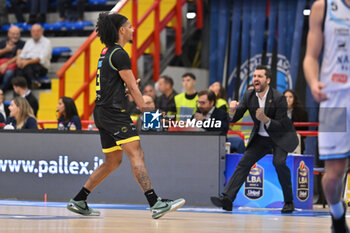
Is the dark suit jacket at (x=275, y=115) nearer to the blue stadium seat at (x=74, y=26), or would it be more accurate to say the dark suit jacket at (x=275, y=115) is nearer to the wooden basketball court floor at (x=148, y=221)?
the wooden basketball court floor at (x=148, y=221)

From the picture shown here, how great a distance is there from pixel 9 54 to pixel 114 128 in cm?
914

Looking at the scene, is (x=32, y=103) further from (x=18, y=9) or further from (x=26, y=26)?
(x=18, y=9)

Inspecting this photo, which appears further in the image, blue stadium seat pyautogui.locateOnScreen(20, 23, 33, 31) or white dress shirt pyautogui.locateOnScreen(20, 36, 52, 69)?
blue stadium seat pyautogui.locateOnScreen(20, 23, 33, 31)

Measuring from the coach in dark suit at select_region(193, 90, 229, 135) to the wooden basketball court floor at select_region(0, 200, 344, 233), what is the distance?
3.99 feet

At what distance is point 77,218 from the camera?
26.3 feet

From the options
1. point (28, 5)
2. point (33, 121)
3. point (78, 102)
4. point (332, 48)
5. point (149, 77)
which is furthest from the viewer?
point (28, 5)

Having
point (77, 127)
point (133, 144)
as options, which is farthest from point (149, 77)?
point (133, 144)

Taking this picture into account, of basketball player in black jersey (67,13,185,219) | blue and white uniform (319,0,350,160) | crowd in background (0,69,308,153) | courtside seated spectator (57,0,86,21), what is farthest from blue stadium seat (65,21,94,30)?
blue and white uniform (319,0,350,160)

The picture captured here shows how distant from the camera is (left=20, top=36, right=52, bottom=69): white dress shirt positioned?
52.6 feet

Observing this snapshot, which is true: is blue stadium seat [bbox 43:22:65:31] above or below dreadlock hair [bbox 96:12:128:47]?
below

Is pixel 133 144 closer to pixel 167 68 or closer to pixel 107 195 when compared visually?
pixel 107 195

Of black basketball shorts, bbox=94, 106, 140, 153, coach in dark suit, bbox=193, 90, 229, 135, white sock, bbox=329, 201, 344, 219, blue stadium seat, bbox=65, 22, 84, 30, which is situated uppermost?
white sock, bbox=329, 201, 344, 219

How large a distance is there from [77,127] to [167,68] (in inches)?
202

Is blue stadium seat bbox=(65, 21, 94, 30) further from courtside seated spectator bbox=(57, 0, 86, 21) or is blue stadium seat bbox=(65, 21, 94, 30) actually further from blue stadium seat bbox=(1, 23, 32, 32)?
blue stadium seat bbox=(1, 23, 32, 32)
